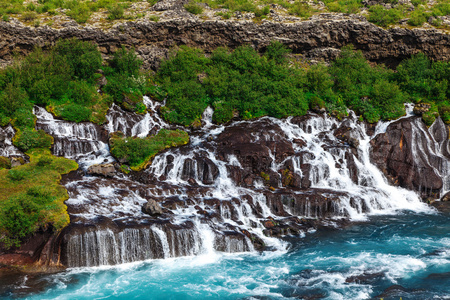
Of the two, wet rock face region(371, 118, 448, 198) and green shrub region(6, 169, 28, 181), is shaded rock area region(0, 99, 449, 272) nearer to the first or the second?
wet rock face region(371, 118, 448, 198)

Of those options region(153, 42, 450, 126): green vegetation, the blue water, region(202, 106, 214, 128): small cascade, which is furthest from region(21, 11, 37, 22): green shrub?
the blue water

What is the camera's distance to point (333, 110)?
1265 inches

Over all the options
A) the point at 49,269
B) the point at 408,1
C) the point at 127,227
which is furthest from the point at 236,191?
the point at 408,1

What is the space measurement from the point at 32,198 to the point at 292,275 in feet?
41.6

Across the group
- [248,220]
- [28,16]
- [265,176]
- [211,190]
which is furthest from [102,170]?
[28,16]

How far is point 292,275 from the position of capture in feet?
54.4

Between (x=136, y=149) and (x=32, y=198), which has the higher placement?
(x=136, y=149)

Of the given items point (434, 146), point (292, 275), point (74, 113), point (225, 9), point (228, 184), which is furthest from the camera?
point (225, 9)

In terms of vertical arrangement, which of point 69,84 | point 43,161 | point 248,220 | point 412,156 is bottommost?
point 248,220

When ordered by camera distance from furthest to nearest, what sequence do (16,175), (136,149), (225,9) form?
(225,9), (136,149), (16,175)

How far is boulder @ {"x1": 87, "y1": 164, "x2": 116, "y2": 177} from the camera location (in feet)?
76.2

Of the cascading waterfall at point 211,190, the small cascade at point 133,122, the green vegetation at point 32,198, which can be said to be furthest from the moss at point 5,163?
the small cascade at point 133,122

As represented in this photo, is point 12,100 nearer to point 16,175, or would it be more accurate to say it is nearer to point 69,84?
point 69,84

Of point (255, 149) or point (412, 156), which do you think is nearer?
point (255, 149)
